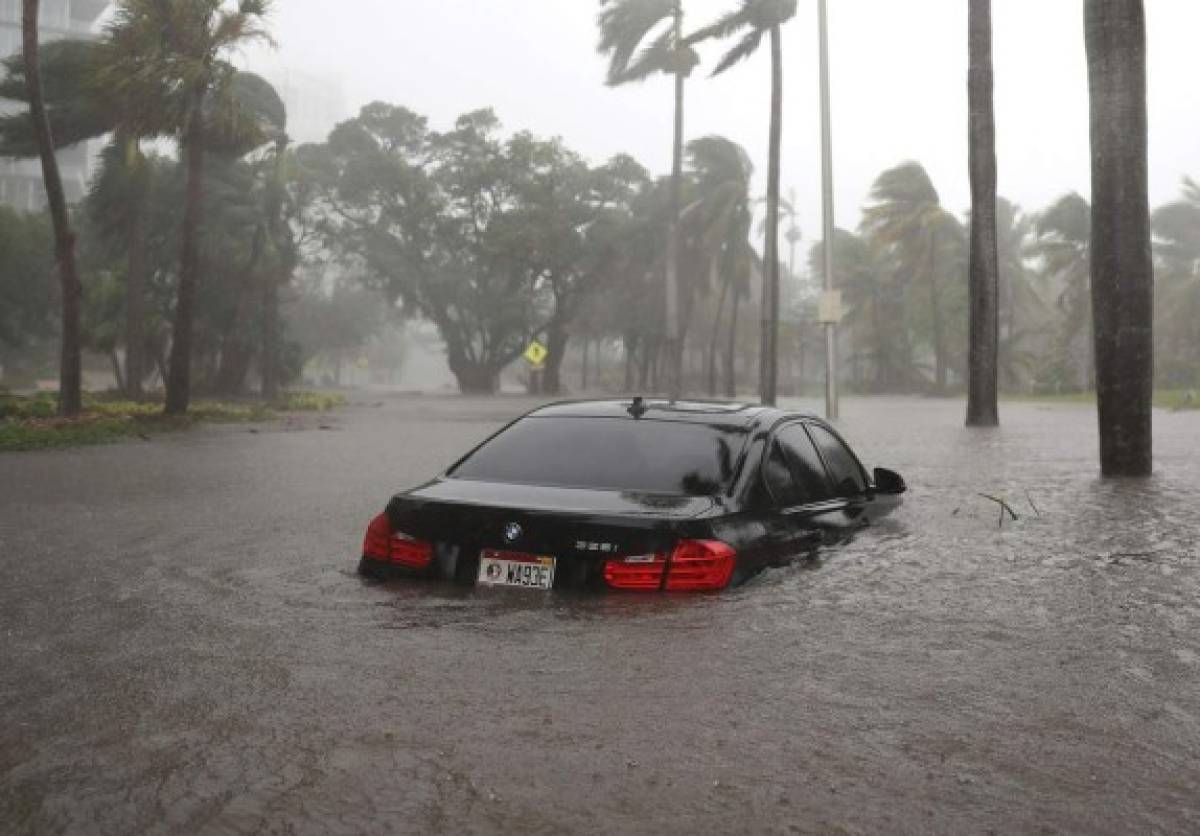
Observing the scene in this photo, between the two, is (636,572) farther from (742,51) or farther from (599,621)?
(742,51)

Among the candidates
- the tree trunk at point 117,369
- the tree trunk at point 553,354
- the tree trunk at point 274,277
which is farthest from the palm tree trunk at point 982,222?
the tree trunk at point 553,354

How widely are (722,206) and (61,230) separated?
33.1m

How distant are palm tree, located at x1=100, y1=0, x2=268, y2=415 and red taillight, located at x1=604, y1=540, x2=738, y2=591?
20.6 m

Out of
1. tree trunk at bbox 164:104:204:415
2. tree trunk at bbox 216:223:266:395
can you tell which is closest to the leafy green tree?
tree trunk at bbox 216:223:266:395

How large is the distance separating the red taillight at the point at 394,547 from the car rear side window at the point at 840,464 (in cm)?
267

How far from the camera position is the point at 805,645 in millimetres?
5160

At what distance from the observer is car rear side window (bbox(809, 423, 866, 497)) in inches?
285

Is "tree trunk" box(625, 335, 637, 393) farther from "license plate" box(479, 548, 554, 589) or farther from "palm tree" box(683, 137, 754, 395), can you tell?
"license plate" box(479, 548, 554, 589)

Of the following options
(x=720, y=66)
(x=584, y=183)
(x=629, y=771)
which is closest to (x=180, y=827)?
(x=629, y=771)

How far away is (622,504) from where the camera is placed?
18.1 feet

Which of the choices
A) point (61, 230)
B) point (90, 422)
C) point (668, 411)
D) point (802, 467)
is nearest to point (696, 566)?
point (668, 411)

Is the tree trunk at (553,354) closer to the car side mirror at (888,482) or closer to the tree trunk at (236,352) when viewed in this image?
the tree trunk at (236,352)

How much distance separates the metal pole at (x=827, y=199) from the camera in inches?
1013

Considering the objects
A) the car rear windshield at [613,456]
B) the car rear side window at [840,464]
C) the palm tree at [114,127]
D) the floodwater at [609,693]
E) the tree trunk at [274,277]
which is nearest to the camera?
the floodwater at [609,693]
